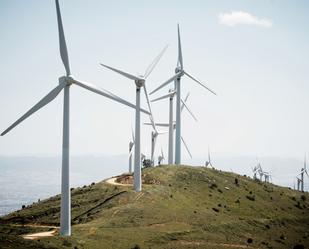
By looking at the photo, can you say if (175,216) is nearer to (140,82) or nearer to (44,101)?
(140,82)

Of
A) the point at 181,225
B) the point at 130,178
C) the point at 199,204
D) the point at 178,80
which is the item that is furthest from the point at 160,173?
the point at 181,225

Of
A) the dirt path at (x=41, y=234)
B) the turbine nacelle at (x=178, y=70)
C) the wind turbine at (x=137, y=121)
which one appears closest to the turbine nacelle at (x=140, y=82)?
the wind turbine at (x=137, y=121)

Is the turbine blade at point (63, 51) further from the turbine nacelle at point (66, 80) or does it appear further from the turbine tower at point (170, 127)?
the turbine tower at point (170, 127)

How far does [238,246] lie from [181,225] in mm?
14046

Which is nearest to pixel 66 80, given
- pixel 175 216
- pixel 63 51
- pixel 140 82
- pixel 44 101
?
pixel 44 101

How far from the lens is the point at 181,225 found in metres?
103

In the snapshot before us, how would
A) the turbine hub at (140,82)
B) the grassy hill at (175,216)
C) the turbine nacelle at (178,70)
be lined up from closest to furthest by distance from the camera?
1. the grassy hill at (175,216)
2. the turbine hub at (140,82)
3. the turbine nacelle at (178,70)

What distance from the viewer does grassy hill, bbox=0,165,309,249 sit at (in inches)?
3501

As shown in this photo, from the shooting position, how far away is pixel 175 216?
109 metres

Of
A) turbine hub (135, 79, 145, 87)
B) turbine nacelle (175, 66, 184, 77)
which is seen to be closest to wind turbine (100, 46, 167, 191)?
turbine hub (135, 79, 145, 87)

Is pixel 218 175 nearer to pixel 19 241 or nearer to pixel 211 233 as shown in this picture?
pixel 211 233

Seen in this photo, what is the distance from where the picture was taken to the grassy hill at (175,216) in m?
88.9

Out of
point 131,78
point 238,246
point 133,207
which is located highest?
point 131,78

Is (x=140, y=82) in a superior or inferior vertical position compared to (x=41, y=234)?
superior
